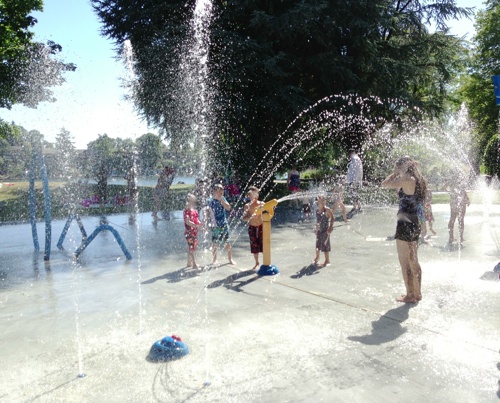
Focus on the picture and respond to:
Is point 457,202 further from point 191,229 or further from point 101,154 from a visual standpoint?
point 101,154

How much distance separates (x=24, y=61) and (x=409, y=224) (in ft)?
73.7

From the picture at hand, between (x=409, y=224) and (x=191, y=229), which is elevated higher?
(x=409, y=224)

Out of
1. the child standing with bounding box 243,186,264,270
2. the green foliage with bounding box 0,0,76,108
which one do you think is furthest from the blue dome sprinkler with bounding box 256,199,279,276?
the green foliage with bounding box 0,0,76,108

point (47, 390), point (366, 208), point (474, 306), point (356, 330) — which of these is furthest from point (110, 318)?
point (366, 208)

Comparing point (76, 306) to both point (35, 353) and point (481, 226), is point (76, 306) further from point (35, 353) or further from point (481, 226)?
point (481, 226)

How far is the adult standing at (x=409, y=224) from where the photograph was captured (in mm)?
5281

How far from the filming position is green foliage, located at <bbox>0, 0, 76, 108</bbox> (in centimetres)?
2100

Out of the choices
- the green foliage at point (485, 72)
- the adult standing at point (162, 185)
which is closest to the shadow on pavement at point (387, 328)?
the adult standing at point (162, 185)

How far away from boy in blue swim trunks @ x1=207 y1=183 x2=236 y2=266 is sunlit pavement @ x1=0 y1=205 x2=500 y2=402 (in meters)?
0.48

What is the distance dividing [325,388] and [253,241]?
13.2ft

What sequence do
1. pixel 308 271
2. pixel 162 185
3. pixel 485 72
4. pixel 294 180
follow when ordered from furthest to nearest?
pixel 485 72
pixel 294 180
pixel 162 185
pixel 308 271

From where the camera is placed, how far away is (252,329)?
15.1 ft

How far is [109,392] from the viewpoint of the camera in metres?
3.40

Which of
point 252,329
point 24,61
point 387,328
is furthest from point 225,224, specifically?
point 24,61
